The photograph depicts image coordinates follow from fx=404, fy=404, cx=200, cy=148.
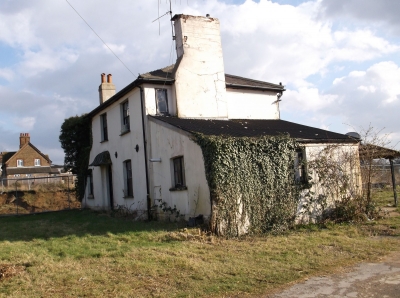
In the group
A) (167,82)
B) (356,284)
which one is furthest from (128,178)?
(356,284)

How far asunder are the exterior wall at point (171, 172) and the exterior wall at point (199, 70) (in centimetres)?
178

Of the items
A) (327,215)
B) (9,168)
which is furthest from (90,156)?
(9,168)

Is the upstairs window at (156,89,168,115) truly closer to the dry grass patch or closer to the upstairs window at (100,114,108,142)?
the dry grass patch

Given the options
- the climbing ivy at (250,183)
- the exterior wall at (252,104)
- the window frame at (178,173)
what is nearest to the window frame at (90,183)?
the exterior wall at (252,104)

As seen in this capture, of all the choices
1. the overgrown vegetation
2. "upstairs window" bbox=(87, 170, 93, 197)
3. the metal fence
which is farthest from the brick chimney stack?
"upstairs window" bbox=(87, 170, 93, 197)

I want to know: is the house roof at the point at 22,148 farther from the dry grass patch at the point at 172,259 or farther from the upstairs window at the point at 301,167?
the upstairs window at the point at 301,167

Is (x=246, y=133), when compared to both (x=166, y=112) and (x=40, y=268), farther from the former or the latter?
(x=40, y=268)

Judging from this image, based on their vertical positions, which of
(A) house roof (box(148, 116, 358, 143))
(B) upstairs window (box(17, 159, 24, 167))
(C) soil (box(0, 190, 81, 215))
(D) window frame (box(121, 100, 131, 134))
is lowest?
(C) soil (box(0, 190, 81, 215))

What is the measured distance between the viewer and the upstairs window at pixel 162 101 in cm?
1656

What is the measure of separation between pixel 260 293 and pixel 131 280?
7.75ft

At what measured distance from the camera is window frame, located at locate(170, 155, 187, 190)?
14211 millimetres

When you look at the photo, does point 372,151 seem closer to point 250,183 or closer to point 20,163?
point 250,183

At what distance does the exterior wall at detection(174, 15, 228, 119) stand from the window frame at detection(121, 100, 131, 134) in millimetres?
2878

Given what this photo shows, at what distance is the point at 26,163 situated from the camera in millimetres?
62812
